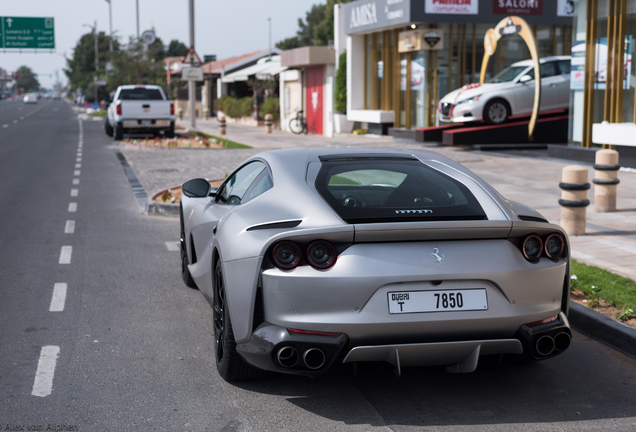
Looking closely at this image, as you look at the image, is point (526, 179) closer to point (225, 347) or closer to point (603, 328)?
point (603, 328)

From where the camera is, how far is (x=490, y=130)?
72.1 ft

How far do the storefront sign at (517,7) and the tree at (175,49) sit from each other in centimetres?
13121

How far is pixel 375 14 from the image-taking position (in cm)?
2733

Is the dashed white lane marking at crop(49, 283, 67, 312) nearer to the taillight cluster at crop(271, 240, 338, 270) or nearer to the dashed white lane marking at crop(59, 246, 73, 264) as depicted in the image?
the dashed white lane marking at crop(59, 246, 73, 264)

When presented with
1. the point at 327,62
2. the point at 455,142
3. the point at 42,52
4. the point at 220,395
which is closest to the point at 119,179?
the point at 455,142

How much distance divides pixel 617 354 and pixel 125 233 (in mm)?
6459

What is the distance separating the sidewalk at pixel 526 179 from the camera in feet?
26.2

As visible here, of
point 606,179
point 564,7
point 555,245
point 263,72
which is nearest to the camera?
point 555,245

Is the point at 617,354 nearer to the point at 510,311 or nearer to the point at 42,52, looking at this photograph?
the point at 510,311

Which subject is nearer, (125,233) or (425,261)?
(425,261)

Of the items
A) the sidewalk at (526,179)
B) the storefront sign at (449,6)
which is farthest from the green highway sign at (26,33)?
the storefront sign at (449,6)

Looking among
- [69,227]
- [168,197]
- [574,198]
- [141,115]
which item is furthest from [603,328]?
[141,115]

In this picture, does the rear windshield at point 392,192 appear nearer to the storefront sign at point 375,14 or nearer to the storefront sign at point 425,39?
the storefront sign at point 375,14

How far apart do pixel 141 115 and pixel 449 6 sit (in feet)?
37.9
